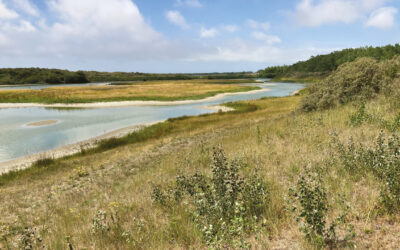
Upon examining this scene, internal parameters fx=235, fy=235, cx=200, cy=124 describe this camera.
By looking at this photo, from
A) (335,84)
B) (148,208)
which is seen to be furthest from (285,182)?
(335,84)

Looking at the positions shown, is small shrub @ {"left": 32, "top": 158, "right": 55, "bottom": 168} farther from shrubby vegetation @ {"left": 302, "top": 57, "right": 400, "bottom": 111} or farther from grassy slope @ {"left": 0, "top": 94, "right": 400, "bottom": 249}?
shrubby vegetation @ {"left": 302, "top": 57, "right": 400, "bottom": 111}

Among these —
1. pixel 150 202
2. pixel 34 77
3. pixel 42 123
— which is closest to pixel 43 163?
pixel 150 202

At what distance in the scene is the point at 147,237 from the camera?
4.31 metres

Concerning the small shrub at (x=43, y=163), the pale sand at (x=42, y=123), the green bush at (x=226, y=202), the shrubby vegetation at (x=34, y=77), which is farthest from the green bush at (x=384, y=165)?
the shrubby vegetation at (x=34, y=77)

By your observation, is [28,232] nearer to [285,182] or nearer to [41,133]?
[285,182]

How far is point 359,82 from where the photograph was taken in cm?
1656

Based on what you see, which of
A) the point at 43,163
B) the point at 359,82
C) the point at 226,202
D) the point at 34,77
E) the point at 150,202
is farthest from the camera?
the point at 34,77

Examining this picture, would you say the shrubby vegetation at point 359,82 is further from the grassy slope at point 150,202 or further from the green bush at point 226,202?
the green bush at point 226,202

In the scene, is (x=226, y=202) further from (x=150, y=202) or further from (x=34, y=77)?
(x=34, y=77)

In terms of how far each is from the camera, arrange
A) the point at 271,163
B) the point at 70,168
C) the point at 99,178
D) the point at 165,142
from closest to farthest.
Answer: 1. the point at 271,163
2. the point at 99,178
3. the point at 70,168
4. the point at 165,142

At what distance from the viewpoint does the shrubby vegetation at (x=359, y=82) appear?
52.4 feet

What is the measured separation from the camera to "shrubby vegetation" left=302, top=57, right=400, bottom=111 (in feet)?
52.4

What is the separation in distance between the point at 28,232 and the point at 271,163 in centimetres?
626

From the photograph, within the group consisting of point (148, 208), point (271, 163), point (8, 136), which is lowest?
point (8, 136)
